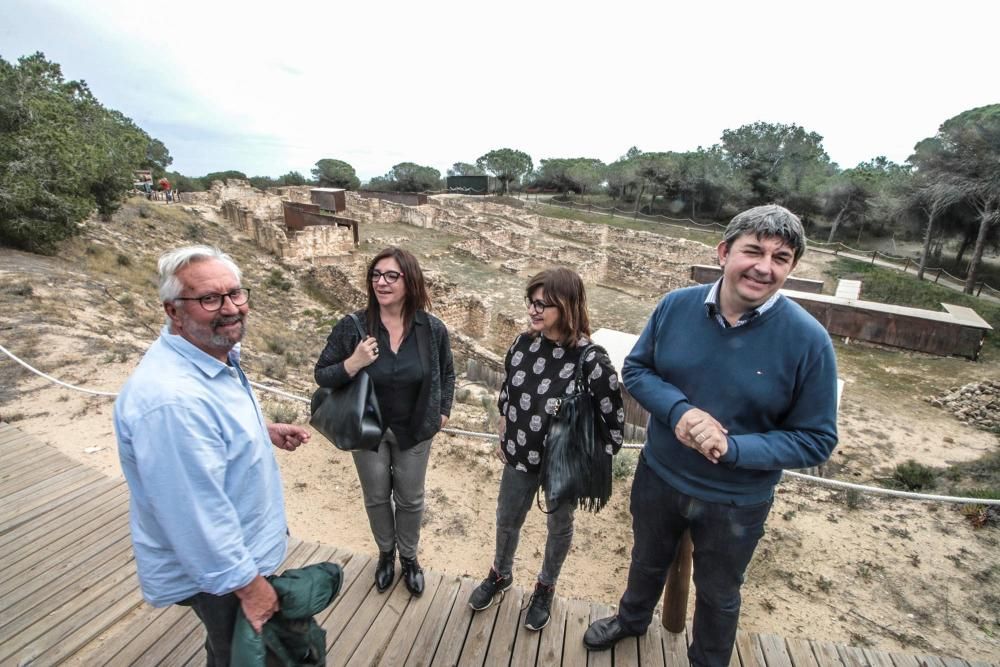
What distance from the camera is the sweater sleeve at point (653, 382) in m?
1.81

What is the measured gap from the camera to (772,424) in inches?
69.4

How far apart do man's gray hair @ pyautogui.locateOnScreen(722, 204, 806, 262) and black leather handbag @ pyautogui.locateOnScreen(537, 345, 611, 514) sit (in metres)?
0.87

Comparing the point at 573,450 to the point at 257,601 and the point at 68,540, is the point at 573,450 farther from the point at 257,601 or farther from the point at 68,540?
the point at 68,540

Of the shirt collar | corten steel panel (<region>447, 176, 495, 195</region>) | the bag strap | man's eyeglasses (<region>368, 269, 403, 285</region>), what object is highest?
corten steel panel (<region>447, 176, 495, 195</region>)

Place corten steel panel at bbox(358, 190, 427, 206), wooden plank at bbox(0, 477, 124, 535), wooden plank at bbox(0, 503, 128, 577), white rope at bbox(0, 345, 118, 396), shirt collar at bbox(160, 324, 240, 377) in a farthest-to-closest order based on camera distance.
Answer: corten steel panel at bbox(358, 190, 427, 206), white rope at bbox(0, 345, 118, 396), wooden plank at bbox(0, 477, 124, 535), wooden plank at bbox(0, 503, 128, 577), shirt collar at bbox(160, 324, 240, 377)

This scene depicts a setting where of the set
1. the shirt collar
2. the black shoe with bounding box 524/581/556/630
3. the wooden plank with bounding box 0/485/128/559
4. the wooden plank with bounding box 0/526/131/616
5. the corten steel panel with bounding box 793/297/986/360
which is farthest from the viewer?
the corten steel panel with bounding box 793/297/986/360

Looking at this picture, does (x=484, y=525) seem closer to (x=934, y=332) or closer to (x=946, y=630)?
(x=946, y=630)

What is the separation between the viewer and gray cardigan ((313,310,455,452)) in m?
2.31

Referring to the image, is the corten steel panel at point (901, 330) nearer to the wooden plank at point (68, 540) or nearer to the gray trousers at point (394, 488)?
the gray trousers at point (394, 488)

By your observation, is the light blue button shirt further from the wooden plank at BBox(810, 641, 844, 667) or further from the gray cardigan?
the wooden plank at BBox(810, 641, 844, 667)

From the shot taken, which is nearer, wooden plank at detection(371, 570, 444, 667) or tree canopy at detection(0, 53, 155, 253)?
wooden plank at detection(371, 570, 444, 667)

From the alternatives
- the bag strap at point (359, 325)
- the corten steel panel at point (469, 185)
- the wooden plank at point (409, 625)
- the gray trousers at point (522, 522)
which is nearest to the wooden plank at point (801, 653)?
the gray trousers at point (522, 522)

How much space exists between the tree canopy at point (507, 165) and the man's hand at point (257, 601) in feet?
165

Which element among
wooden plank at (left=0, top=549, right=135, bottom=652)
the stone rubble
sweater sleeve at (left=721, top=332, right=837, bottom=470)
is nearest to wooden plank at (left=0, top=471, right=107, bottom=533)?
wooden plank at (left=0, top=549, right=135, bottom=652)
